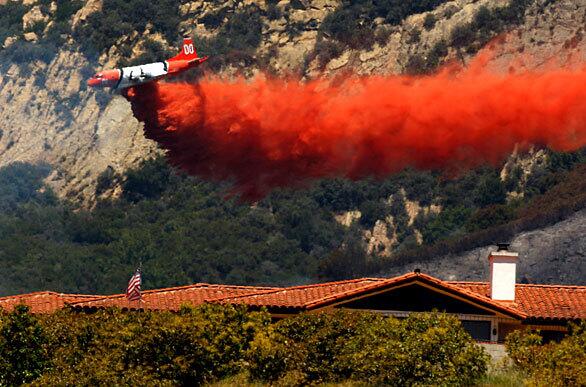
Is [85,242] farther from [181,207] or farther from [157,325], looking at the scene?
[157,325]

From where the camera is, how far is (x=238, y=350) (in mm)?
66625

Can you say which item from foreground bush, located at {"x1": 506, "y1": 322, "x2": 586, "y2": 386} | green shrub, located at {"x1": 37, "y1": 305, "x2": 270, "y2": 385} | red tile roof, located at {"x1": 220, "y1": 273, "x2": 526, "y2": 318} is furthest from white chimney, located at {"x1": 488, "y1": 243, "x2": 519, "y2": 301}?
green shrub, located at {"x1": 37, "y1": 305, "x2": 270, "y2": 385}

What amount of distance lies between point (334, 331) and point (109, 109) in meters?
84.7

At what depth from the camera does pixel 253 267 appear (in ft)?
437

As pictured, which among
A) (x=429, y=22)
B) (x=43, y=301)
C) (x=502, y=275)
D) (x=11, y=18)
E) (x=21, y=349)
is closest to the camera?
(x=21, y=349)

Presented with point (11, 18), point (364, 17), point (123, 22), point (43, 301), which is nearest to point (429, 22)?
point (364, 17)

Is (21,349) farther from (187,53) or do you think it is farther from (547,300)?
(187,53)

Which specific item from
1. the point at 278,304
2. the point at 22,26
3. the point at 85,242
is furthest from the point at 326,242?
the point at 278,304

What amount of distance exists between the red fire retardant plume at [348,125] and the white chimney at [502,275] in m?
26.9

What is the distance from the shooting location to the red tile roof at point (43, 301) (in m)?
75.7

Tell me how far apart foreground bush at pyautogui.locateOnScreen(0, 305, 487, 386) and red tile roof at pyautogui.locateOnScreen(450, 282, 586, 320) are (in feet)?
15.2

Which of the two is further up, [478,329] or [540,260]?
[540,260]

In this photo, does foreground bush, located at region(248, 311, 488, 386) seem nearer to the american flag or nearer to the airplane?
the american flag

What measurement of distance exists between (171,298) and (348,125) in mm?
29664
